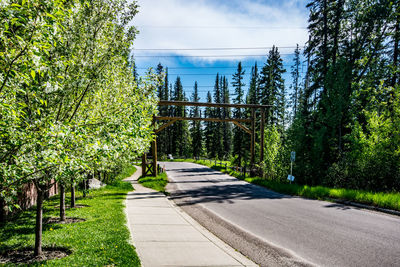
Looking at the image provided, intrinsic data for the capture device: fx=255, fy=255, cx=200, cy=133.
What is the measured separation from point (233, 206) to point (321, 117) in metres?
11.4

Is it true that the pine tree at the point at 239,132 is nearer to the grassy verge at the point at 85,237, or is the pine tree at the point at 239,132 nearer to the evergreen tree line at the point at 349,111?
the evergreen tree line at the point at 349,111

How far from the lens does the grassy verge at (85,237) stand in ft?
17.0

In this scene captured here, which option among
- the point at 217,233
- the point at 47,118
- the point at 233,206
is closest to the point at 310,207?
the point at 233,206

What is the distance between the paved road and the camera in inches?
234

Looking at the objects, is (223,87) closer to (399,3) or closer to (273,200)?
(399,3)

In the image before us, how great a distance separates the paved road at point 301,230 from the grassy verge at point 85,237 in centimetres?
294

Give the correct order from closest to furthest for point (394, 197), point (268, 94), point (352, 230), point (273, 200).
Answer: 1. point (352, 230)
2. point (394, 197)
3. point (273, 200)
4. point (268, 94)

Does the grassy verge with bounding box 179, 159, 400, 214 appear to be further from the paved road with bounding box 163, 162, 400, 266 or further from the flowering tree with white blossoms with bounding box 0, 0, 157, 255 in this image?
the flowering tree with white blossoms with bounding box 0, 0, 157, 255

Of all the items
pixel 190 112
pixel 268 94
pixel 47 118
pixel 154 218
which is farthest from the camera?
pixel 190 112

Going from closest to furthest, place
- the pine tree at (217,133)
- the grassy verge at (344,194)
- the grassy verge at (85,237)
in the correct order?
the grassy verge at (85,237) → the grassy verge at (344,194) → the pine tree at (217,133)

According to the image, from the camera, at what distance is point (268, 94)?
3809cm

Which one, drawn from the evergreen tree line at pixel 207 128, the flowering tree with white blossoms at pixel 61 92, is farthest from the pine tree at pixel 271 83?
the flowering tree with white blossoms at pixel 61 92

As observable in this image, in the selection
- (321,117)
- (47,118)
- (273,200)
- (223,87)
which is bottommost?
(273,200)

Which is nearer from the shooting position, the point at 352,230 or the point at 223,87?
the point at 352,230
